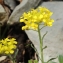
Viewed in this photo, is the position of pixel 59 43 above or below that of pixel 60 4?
below

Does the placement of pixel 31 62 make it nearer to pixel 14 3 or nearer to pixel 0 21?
pixel 0 21

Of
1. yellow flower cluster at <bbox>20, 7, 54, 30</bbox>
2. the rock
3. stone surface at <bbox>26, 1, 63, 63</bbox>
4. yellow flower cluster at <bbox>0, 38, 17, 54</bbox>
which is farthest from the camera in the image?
the rock

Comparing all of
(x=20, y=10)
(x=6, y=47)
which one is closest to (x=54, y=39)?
(x=20, y=10)

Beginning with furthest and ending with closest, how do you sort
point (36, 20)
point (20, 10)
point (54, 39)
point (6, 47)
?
point (20, 10)
point (54, 39)
point (6, 47)
point (36, 20)

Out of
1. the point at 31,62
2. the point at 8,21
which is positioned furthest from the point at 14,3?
the point at 31,62

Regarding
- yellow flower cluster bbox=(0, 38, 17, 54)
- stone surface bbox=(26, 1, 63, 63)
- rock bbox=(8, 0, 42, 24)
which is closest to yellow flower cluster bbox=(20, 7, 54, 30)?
yellow flower cluster bbox=(0, 38, 17, 54)

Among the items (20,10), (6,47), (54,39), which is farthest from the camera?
(20,10)

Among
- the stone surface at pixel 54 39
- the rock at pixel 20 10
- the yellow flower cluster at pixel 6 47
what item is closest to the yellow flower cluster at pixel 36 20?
the yellow flower cluster at pixel 6 47

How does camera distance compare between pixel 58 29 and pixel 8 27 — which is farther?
pixel 8 27

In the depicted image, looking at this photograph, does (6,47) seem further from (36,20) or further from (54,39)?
(54,39)

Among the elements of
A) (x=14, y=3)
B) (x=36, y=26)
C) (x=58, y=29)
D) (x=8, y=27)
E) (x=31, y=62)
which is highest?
(x=14, y=3)

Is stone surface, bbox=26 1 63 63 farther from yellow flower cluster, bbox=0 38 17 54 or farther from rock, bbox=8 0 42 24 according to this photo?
yellow flower cluster, bbox=0 38 17 54
